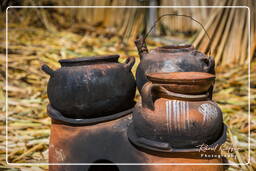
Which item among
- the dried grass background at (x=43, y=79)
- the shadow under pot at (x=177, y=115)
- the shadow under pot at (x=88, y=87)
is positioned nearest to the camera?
the shadow under pot at (x=177, y=115)

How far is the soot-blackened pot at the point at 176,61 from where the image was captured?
276 cm

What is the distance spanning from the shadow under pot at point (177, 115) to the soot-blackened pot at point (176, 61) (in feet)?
2.27

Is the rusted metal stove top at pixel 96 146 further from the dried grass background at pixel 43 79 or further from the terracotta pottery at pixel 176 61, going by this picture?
the dried grass background at pixel 43 79

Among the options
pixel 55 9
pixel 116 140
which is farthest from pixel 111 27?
pixel 116 140

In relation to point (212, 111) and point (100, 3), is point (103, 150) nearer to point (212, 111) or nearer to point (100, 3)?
point (212, 111)

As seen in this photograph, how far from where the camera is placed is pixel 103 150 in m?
2.36

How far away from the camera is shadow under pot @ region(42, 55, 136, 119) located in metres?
2.41

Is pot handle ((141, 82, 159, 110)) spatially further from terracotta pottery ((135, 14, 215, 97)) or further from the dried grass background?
the dried grass background

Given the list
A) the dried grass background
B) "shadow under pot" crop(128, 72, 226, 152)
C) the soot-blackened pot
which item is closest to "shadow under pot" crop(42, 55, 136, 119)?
the soot-blackened pot

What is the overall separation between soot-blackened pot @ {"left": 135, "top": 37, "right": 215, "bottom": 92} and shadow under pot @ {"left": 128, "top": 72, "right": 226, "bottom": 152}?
69 centimetres

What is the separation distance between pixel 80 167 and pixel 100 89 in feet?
2.24

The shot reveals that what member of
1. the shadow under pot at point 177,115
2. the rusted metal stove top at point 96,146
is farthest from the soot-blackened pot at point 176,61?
the shadow under pot at point 177,115

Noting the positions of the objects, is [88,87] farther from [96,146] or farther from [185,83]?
[185,83]

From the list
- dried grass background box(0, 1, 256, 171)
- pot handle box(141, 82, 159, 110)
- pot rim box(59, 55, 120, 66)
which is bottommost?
dried grass background box(0, 1, 256, 171)
